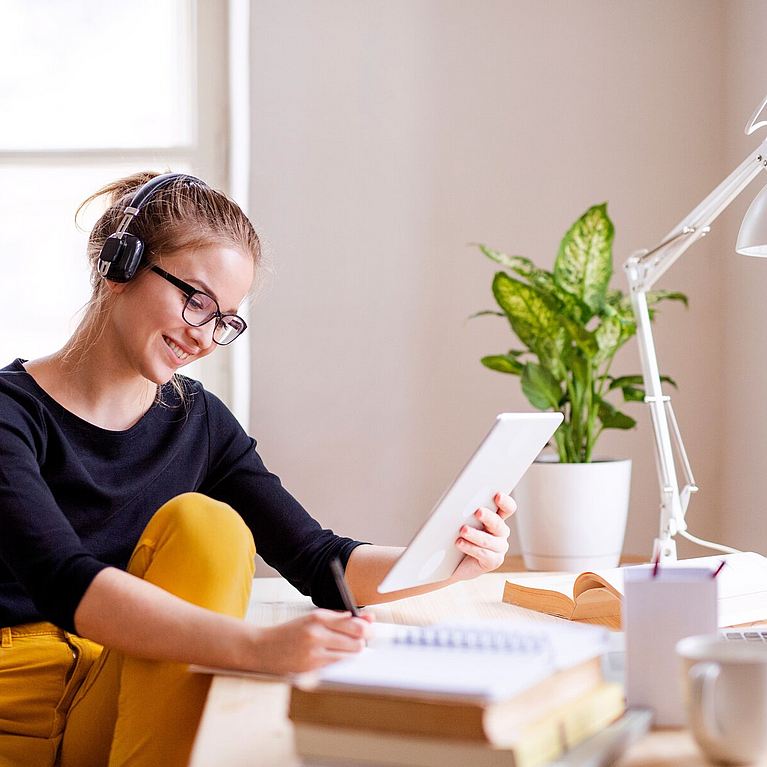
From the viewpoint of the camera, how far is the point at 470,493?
825 millimetres

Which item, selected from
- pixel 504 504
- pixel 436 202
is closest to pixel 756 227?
pixel 504 504

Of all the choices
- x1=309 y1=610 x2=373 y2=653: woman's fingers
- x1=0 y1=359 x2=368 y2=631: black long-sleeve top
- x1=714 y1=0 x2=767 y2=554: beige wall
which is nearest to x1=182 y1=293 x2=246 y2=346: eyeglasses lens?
x1=0 y1=359 x2=368 y2=631: black long-sleeve top

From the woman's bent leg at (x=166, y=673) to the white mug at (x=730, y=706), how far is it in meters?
0.39

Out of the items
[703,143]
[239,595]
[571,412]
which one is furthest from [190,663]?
[703,143]

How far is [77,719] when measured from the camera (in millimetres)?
855

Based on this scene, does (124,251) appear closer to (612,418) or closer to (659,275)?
(659,275)

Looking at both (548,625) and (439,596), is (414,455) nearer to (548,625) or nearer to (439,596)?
(439,596)

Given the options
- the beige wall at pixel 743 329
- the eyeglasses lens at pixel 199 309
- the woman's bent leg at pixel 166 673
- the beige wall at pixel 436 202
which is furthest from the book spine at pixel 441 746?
the beige wall at pixel 436 202

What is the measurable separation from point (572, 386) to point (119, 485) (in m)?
0.85

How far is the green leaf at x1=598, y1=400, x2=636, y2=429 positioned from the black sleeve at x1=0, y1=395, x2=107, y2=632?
3.44 feet

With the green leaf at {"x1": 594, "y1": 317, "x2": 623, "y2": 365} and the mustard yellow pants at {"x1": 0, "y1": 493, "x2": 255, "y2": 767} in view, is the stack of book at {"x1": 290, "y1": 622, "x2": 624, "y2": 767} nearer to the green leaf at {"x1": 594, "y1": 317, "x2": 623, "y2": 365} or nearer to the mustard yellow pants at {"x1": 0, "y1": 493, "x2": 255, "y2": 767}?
the mustard yellow pants at {"x1": 0, "y1": 493, "x2": 255, "y2": 767}

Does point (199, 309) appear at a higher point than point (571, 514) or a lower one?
higher

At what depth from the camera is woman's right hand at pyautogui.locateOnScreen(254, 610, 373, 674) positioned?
24.0 inches

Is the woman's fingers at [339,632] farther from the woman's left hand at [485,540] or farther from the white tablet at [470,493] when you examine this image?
the woman's left hand at [485,540]
